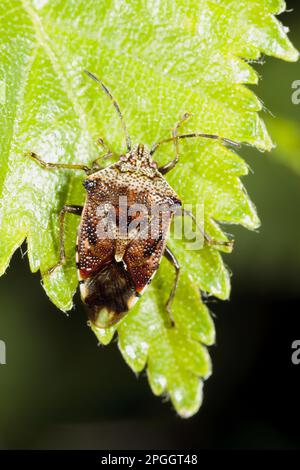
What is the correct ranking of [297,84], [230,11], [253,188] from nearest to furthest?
[230,11], [297,84], [253,188]

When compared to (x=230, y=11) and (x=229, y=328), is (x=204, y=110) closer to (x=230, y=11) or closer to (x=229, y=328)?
(x=230, y=11)

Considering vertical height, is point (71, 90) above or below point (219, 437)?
above

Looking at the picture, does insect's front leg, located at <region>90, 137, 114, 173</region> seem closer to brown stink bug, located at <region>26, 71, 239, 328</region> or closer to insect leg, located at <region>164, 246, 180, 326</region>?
brown stink bug, located at <region>26, 71, 239, 328</region>

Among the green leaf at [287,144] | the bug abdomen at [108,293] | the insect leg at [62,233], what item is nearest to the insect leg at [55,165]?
the insect leg at [62,233]

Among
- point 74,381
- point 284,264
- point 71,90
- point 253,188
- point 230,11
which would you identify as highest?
point 230,11

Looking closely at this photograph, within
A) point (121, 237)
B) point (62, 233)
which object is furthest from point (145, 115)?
point (62, 233)

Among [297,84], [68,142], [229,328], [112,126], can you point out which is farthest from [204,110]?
[229,328]

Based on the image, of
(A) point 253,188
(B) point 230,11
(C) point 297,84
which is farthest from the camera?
(A) point 253,188

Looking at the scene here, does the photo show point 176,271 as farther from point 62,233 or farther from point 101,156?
point 101,156
